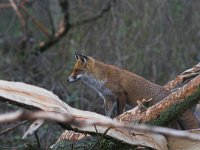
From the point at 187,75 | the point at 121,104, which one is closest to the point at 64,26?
the point at 121,104

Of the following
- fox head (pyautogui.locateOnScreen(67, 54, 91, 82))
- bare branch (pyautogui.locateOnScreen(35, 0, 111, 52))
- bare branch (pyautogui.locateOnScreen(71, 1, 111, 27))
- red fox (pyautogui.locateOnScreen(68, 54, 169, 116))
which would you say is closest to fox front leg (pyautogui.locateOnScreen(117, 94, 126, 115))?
red fox (pyautogui.locateOnScreen(68, 54, 169, 116))

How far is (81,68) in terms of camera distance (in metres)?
5.38

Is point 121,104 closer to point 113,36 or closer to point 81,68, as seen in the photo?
point 81,68

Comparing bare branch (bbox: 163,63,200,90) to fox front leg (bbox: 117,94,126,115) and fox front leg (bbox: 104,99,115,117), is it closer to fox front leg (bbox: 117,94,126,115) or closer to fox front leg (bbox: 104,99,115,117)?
fox front leg (bbox: 117,94,126,115)

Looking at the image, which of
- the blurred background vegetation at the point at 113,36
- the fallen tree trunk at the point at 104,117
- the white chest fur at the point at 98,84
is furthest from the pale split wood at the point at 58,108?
the blurred background vegetation at the point at 113,36

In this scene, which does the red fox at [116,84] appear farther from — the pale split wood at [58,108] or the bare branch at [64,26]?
the bare branch at [64,26]

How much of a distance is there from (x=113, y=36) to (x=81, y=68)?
14.0ft

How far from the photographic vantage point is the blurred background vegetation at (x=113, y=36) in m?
9.06

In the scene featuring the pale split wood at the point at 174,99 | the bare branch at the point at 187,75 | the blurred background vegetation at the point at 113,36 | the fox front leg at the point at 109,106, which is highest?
the pale split wood at the point at 174,99

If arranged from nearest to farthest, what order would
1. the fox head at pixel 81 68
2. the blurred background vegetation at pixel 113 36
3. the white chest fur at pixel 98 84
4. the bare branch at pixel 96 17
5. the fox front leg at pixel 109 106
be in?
the fox front leg at pixel 109 106
the white chest fur at pixel 98 84
the fox head at pixel 81 68
the blurred background vegetation at pixel 113 36
the bare branch at pixel 96 17

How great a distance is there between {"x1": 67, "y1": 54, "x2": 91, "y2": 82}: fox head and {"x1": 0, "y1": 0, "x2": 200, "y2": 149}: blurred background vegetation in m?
3.16

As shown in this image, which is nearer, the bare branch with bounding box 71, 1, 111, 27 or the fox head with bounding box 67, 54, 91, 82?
the fox head with bounding box 67, 54, 91, 82

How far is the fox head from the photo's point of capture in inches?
210

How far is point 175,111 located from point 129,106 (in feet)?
5.97
